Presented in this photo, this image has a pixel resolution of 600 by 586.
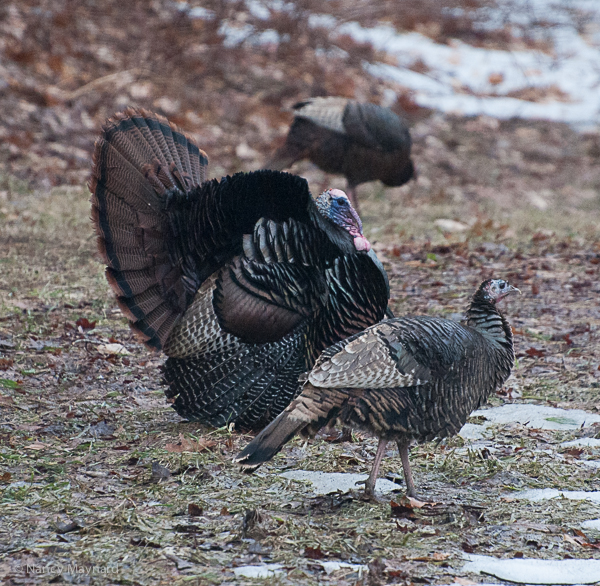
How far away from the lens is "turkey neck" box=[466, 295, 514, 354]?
11.5ft

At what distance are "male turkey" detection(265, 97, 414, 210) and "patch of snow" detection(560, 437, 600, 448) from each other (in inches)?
A: 202

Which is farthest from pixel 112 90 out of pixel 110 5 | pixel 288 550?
pixel 288 550

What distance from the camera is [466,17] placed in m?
14.5

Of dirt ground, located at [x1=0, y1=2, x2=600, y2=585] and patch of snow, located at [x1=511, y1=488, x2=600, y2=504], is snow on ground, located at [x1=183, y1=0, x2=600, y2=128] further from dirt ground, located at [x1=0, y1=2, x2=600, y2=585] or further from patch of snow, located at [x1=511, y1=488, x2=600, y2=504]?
patch of snow, located at [x1=511, y1=488, x2=600, y2=504]

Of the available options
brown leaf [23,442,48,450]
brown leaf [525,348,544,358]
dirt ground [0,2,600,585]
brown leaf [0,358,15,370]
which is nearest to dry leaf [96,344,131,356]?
dirt ground [0,2,600,585]

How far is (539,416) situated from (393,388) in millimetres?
1331

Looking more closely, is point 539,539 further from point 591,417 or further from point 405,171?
point 405,171

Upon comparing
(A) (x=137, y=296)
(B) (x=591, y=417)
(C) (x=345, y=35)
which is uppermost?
(C) (x=345, y=35)

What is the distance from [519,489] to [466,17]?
12719 mm

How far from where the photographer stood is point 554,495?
10.4ft

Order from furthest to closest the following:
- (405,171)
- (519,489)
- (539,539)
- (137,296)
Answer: (405,171)
(137,296)
(519,489)
(539,539)

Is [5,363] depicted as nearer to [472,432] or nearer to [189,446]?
[189,446]

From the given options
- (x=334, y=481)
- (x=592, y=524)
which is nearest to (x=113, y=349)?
(x=334, y=481)

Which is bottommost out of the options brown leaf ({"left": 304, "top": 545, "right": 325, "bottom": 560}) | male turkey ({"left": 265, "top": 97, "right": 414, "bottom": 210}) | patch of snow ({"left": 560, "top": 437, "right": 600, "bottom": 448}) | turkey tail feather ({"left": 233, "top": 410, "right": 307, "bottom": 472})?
patch of snow ({"left": 560, "top": 437, "right": 600, "bottom": 448})
